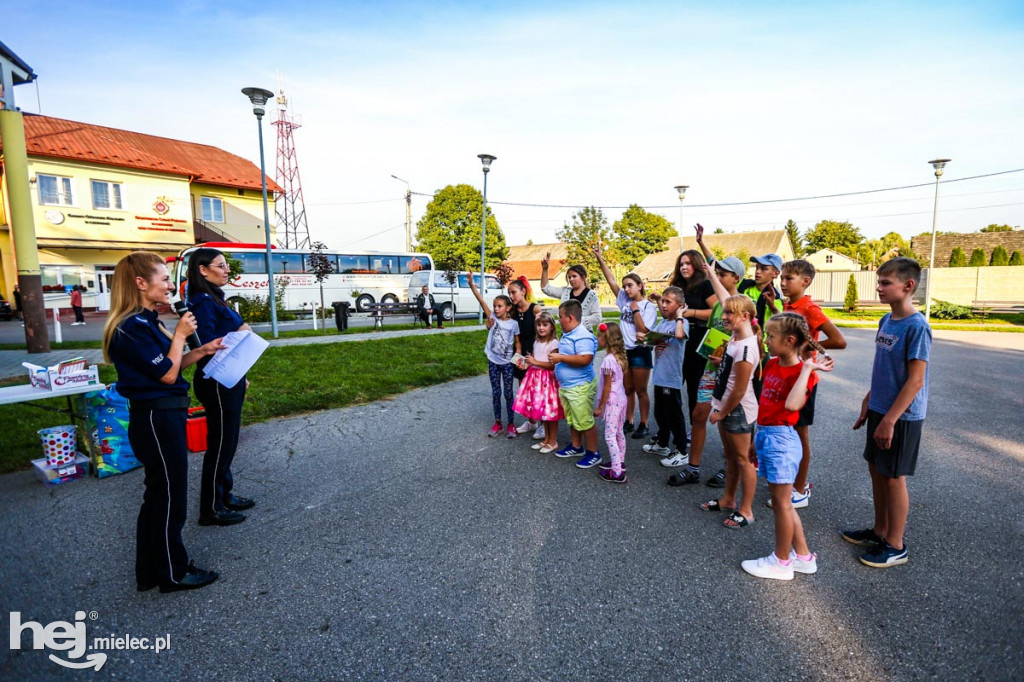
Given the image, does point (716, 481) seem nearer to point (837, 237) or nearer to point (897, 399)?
point (897, 399)

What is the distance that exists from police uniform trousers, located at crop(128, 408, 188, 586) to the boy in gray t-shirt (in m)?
3.74

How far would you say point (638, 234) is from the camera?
2221 inches

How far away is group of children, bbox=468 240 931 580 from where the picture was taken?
3.04 metres

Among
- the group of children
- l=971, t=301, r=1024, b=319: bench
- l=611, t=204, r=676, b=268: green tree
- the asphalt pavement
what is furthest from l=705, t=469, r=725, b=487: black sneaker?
l=611, t=204, r=676, b=268: green tree

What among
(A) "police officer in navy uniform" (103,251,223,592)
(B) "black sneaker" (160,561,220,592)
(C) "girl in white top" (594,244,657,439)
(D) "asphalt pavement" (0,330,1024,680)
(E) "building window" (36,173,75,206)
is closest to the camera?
(D) "asphalt pavement" (0,330,1024,680)

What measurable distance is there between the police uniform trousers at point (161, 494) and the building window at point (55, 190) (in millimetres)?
30962

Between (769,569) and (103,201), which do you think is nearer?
(769,569)

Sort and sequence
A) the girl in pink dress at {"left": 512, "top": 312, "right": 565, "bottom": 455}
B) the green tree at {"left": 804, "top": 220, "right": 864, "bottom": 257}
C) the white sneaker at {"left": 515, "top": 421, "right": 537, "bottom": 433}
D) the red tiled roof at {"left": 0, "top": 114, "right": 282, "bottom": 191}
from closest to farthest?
the girl in pink dress at {"left": 512, "top": 312, "right": 565, "bottom": 455}, the white sneaker at {"left": 515, "top": 421, "right": 537, "bottom": 433}, the red tiled roof at {"left": 0, "top": 114, "right": 282, "bottom": 191}, the green tree at {"left": 804, "top": 220, "right": 864, "bottom": 257}

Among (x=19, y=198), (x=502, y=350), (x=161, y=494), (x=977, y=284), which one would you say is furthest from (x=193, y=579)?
(x=977, y=284)

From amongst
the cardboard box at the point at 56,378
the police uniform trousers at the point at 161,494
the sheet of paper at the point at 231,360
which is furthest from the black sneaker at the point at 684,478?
the cardboard box at the point at 56,378

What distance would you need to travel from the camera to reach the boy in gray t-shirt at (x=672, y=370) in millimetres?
4723

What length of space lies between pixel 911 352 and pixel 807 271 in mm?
1160

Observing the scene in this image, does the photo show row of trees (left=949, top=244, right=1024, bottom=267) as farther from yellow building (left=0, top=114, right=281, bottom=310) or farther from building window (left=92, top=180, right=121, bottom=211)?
building window (left=92, top=180, right=121, bottom=211)

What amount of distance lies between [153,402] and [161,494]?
52 centimetres
